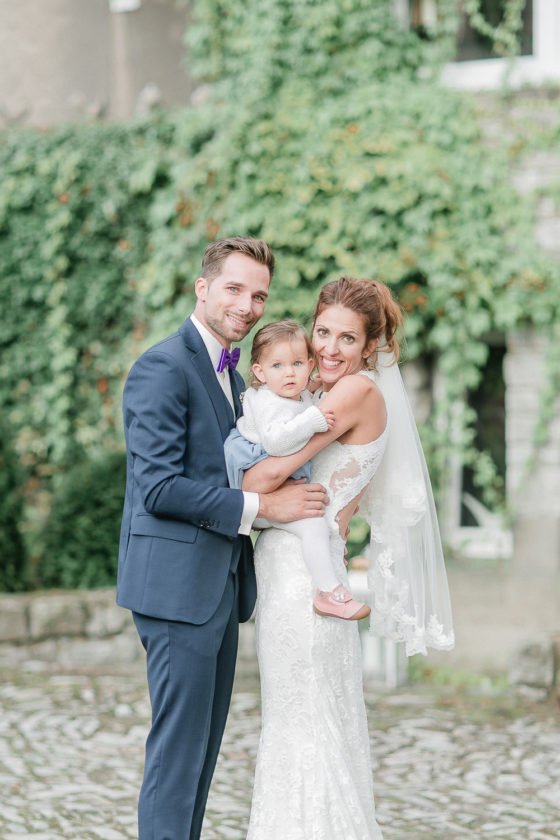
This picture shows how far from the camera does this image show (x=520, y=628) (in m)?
8.27

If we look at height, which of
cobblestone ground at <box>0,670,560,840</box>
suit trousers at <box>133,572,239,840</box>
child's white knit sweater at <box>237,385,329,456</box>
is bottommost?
cobblestone ground at <box>0,670,560,840</box>

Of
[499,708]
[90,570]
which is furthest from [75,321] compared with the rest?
[499,708]

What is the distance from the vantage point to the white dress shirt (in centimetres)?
373

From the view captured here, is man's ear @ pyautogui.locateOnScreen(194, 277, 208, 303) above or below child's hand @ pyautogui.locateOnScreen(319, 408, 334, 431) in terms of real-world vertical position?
above

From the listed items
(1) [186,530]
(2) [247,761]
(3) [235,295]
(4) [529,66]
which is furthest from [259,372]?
(4) [529,66]

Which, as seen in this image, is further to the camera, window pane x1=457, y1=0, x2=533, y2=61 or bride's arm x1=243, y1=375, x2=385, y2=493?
window pane x1=457, y1=0, x2=533, y2=61

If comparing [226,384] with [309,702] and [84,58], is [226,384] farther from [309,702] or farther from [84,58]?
[84,58]

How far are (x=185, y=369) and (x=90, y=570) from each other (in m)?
4.96

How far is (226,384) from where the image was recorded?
4.02 meters

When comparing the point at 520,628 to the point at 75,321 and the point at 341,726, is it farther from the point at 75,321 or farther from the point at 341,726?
the point at 341,726

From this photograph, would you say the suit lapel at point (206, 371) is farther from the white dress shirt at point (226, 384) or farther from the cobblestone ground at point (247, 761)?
the cobblestone ground at point (247, 761)

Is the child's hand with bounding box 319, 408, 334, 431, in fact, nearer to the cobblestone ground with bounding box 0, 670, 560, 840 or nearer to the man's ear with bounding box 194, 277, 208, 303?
the man's ear with bounding box 194, 277, 208, 303

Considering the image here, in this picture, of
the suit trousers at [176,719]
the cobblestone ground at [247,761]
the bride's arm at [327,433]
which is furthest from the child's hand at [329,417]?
the cobblestone ground at [247,761]

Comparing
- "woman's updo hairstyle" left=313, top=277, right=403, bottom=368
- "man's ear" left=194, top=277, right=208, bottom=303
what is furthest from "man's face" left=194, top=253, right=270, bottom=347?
"woman's updo hairstyle" left=313, top=277, right=403, bottom=368
